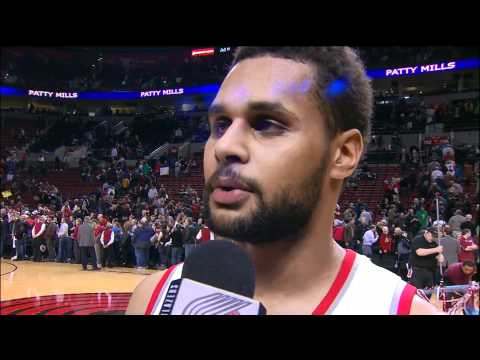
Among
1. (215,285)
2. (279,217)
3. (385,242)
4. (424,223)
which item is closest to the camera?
(215,285)

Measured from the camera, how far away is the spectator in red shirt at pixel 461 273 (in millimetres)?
3701

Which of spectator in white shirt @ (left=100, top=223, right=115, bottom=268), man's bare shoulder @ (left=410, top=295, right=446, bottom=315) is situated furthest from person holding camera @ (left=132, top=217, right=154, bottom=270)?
man's bare shoulder @ (left=410, top=295, right=446, bottom=315)

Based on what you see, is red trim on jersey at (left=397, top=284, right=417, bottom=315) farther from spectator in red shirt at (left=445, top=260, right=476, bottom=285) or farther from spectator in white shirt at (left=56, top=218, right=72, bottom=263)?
spectator in white shirt at (left=56, top=218, right=72, bottom=263)

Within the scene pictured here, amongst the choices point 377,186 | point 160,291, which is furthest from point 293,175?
point 377,186

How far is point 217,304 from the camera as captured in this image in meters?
1.46

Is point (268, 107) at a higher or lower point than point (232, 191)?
higher

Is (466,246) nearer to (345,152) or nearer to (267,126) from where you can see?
(345,152)

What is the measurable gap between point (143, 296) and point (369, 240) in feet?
11.9

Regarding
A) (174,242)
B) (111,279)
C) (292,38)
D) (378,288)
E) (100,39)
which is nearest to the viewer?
(378,288)

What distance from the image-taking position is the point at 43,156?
17.3 feet

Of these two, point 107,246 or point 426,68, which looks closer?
point 426,68

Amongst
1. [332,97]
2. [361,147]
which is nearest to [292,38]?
[332,97]

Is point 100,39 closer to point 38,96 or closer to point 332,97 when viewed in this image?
point 332,97
